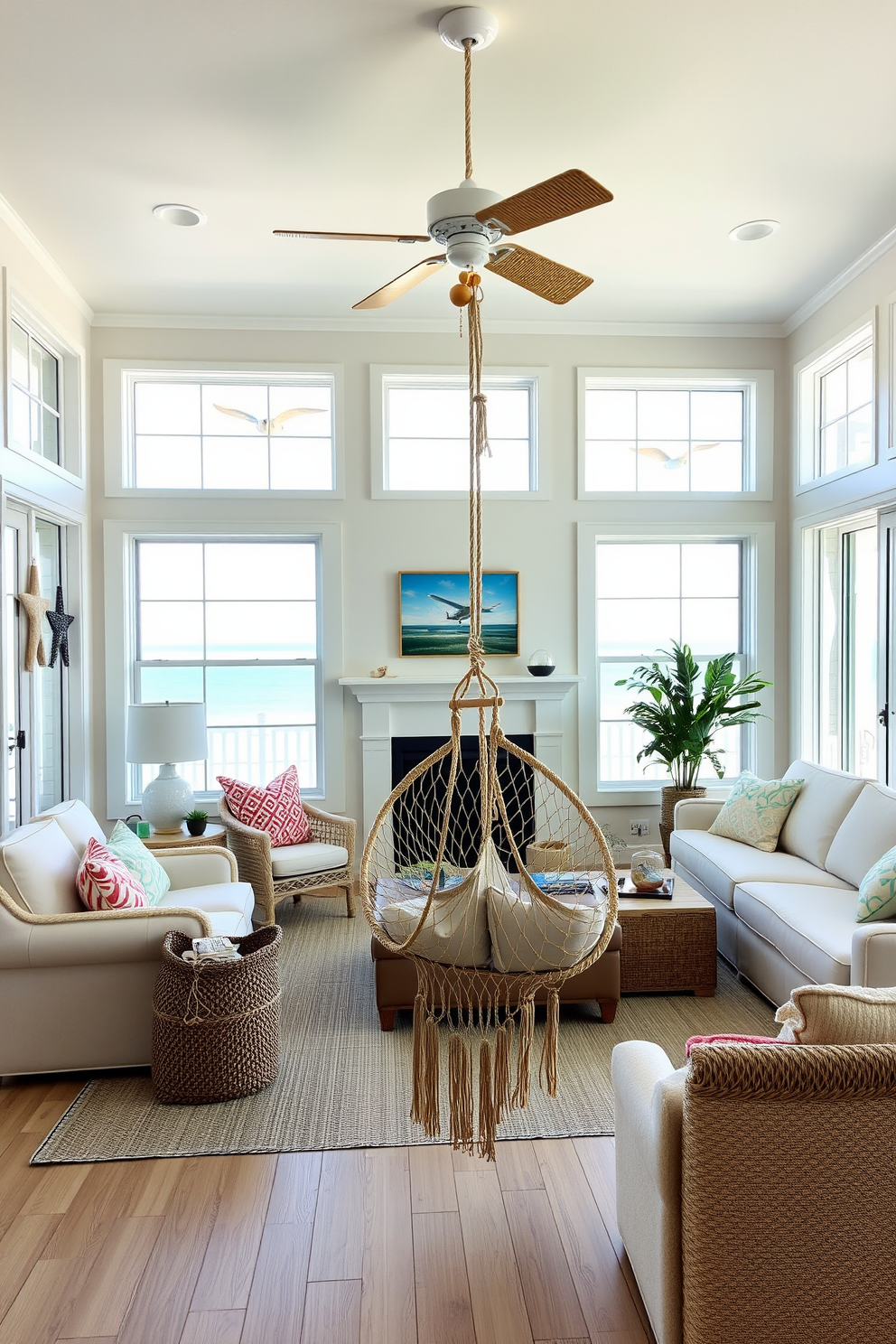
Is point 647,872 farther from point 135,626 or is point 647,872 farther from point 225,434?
point 225,434

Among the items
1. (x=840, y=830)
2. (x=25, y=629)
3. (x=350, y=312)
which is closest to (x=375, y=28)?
(x=350, y=312)

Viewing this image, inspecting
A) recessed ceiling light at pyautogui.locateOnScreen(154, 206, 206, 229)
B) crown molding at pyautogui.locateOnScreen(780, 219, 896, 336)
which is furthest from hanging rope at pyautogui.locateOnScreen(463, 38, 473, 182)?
crown molding at pyautogui.locateOnScreen(780, 219, 896, 336)

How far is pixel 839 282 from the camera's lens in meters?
4.87

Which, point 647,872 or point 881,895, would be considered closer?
point 881,895

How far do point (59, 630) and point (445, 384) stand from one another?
2645 mm

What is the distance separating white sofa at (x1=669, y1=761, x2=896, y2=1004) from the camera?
299cm

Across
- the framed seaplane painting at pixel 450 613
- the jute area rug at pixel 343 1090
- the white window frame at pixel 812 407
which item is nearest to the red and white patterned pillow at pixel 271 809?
the jute area rug at pixel 343 1090

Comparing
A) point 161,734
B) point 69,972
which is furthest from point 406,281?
point 161,734

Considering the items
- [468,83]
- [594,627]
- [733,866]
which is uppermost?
[468,83]

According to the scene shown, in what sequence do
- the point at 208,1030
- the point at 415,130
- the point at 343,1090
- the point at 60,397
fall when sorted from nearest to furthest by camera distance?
the point at 208,1030
the point at 343,1090
the point at 415,130
the point at 60,397

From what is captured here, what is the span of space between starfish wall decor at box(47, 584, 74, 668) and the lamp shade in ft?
1.61

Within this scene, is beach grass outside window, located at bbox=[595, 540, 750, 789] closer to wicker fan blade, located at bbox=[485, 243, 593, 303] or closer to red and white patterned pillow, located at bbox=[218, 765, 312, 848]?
red and white patterned pillow, located at bbox=[218, 765, 312, 848]

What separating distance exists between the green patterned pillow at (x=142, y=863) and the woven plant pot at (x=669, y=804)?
114 inches

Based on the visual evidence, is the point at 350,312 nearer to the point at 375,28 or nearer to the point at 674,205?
the point at 674,205
